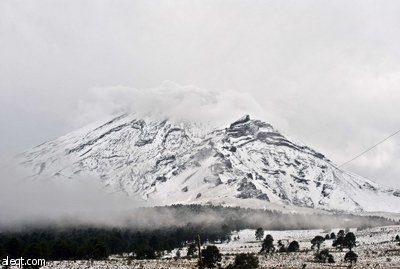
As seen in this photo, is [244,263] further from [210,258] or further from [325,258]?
[325,258]

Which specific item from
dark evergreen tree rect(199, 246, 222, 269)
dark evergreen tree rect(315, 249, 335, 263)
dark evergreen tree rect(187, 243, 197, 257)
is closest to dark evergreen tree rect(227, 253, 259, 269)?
dark evergreen tree rect(199, 246, 222, 269)

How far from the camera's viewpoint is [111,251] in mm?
174625

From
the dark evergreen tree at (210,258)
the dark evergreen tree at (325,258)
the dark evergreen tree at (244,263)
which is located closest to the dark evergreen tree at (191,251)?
the dark evergreen tree at (325,258)

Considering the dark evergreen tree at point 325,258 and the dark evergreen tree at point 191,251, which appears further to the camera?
the dark evergreen tree at point 191,251

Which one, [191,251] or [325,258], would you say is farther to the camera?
[191,251]

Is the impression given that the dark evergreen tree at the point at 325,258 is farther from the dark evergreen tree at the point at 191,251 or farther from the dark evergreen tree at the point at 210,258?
the dark evergreen tree at the point at 191,251

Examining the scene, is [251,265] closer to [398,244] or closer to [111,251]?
[398,244]

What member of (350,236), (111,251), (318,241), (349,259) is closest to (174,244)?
(111,251)

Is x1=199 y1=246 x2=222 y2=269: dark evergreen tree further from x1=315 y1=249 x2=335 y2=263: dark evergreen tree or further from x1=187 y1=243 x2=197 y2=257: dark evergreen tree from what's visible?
x1=187 y1=243 x2=197 y2=257: dark evergreen tree

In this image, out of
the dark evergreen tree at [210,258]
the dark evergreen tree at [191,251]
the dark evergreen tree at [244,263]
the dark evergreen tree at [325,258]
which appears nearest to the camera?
the dark evergreen tree at [244,263]

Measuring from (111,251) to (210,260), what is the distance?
317ft

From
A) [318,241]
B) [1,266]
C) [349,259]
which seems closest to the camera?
[1,266]

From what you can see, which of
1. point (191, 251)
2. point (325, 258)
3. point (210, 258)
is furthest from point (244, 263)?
point (191, 251)

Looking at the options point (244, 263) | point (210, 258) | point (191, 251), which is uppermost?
point (191, 251)
